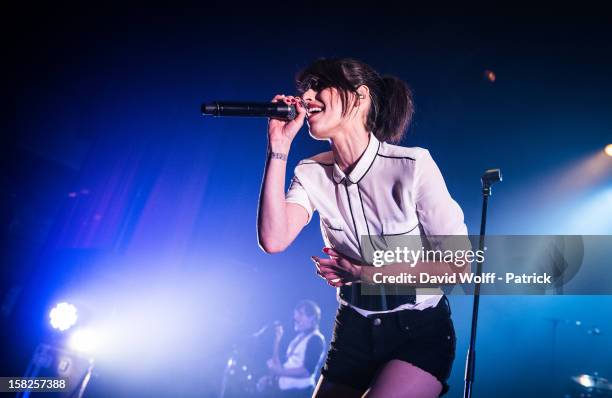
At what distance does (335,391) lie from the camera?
159 cm

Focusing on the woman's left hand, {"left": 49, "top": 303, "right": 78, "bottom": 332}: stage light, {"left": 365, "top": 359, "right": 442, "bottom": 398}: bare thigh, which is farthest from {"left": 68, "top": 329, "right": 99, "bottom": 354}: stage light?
{"left": 365, "top": 359, "right": 442, "bottom": 398}: bare thigh

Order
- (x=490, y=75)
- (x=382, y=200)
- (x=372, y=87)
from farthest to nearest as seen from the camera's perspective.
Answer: (x=490, y=75) < (x=372, y=87) < (x=382, y=200)

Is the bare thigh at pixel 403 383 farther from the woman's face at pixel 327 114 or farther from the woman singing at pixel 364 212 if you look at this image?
Result: the woman's face at pixel 327 114

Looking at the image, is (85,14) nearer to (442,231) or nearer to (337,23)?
(337,23)

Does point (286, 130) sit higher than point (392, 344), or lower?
higher

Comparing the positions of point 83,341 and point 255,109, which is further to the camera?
point 83,341

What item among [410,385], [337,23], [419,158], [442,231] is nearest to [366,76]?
[419,158]

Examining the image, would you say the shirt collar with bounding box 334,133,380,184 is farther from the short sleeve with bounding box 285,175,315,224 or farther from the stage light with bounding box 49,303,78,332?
the stage light with bounding box 49,303,78,332

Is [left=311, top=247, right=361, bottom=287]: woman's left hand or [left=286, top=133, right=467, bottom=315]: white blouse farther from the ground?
[left=286, top=133, right=467, bottom=315]: white blouse

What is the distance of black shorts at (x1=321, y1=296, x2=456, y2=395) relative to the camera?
1.47 metres

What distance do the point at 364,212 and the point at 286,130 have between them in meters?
0.51

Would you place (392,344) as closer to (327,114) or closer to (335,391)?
(335,391)

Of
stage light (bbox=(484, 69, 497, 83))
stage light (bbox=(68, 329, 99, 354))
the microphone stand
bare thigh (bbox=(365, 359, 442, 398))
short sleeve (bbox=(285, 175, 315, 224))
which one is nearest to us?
bare thigh (bbox=(365, 359, 442, 398))

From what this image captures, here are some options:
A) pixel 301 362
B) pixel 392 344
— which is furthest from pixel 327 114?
pixel 301 362
